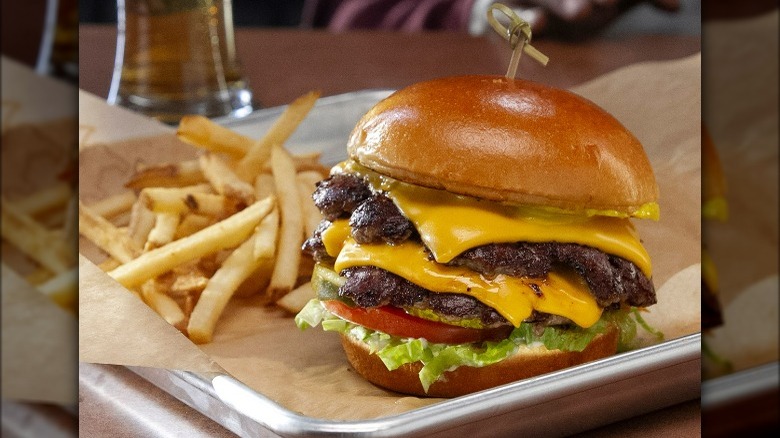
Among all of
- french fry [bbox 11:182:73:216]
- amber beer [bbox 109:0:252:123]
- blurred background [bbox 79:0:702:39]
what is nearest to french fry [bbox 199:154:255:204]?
amber beer [bbox 109:0:252:123]

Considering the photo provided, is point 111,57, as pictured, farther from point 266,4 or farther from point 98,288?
point 98,288

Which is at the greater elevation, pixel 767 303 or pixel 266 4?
pixel 767 303

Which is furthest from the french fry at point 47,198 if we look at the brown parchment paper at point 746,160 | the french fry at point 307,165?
the french fry at point 307,165

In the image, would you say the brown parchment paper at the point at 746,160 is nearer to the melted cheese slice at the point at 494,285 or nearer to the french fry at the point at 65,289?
the french fry at the point at 65,289

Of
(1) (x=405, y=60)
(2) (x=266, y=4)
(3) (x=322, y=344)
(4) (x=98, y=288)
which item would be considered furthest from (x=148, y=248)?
(2) (x=266, y=4)

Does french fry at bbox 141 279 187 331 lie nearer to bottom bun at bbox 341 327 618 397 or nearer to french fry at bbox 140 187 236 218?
french fry at bbox 140 187 236 218

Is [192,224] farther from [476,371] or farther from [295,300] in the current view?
[476,371]

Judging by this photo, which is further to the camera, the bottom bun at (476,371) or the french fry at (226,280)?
the french fry at (226,280)
